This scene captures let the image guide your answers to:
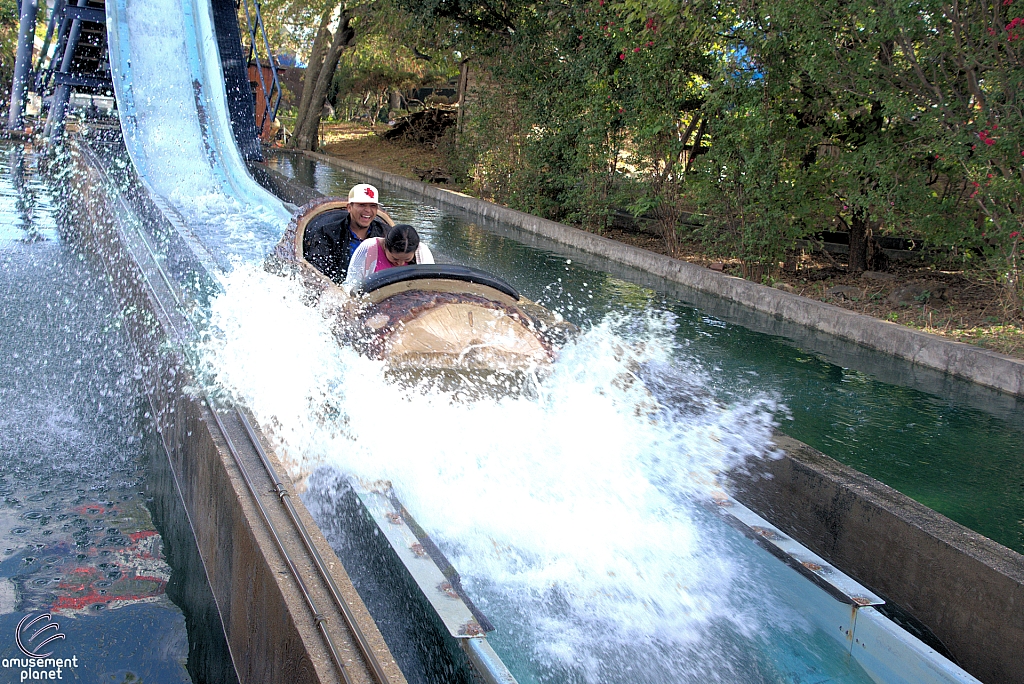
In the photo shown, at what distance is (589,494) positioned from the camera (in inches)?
157

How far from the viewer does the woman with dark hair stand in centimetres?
489

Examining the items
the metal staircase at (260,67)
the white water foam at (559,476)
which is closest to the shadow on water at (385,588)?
the white water foam at (559,476)

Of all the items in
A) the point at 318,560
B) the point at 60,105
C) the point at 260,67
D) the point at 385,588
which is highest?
the point at 260,67

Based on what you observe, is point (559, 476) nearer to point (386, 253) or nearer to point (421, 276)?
point (421, 276)

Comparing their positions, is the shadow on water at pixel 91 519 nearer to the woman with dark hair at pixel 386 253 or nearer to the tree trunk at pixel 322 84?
the woman with dark hair at pixel 386 253

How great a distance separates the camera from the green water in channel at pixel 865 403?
4523 millimetres

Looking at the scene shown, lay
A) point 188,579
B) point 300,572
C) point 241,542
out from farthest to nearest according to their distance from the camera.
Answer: point 188,579
point 241,542
point 300,572

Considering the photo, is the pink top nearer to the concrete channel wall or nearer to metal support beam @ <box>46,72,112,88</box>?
the concrete channel wall

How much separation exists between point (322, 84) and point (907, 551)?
23.3m

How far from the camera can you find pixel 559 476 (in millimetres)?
4059

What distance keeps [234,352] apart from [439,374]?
49.6 inches

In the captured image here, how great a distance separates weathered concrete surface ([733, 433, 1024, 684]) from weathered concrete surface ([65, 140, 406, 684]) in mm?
2108

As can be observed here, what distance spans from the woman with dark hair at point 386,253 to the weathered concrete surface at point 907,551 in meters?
2.14

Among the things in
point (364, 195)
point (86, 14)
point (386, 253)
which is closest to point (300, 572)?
point (386, 253)
